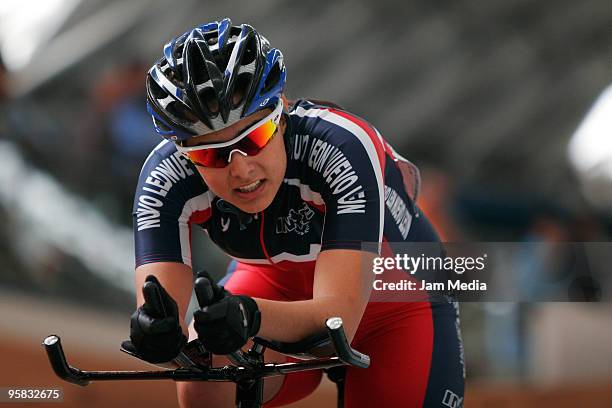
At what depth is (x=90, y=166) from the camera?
5.39 meters

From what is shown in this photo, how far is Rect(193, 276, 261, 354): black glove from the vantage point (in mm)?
→ 1969

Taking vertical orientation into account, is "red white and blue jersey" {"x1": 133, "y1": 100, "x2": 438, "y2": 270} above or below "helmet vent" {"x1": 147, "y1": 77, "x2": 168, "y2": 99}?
below

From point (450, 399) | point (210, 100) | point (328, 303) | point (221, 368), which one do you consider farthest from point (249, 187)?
point (450, 399)

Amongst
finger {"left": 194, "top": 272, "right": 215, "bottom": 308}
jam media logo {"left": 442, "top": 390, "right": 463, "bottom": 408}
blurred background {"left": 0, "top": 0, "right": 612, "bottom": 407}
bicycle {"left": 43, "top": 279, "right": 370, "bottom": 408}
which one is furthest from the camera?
blurred background {"left": 0, "top": 0, "right": 612, "bottom": 407}

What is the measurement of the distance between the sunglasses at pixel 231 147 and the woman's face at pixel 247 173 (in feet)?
0.03

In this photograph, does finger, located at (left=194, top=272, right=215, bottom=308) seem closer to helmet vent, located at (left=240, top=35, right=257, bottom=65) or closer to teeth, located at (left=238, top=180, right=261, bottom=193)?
teeth, located at (left=238, top=180, right=261, bottom=193)

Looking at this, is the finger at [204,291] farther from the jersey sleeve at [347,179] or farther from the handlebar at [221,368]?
the jersey sleeve at [347,179]

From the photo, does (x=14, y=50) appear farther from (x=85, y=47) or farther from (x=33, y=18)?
(x=85, y=47)

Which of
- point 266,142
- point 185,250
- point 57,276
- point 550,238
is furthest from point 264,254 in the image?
point 550,238

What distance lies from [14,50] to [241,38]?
15.4 ft

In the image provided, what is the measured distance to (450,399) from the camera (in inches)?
113

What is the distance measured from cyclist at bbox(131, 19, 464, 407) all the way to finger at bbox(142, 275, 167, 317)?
0.01 m

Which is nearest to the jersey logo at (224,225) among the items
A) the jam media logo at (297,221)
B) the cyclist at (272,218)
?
the cyclist at (272,218)

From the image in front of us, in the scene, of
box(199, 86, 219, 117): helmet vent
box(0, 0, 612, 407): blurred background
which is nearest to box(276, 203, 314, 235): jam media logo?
box(199, 86, 219, 117): helmet vent
